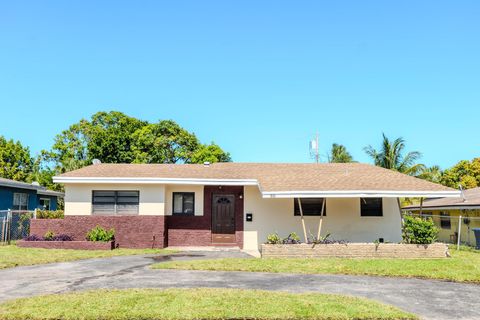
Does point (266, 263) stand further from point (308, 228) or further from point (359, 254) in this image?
point (308, 228)

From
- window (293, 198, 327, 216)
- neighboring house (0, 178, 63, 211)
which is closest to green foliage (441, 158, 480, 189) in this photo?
window (293, 198, 327, 216)

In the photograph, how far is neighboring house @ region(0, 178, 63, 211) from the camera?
74.9 ft

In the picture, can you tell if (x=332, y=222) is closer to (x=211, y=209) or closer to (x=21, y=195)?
(x=211, y=209)

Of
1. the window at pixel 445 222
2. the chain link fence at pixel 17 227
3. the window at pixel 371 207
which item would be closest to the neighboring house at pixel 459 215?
the window at pixel 445 222

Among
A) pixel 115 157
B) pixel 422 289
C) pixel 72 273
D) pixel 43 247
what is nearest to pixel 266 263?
pixel 422 289

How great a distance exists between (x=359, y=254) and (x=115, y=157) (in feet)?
113

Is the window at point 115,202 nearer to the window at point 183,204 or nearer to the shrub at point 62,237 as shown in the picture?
the shrub at point 62,237

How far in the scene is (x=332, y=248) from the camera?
14.9m

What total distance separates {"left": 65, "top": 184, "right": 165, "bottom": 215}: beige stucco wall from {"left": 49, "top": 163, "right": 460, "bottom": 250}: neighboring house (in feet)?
0.14

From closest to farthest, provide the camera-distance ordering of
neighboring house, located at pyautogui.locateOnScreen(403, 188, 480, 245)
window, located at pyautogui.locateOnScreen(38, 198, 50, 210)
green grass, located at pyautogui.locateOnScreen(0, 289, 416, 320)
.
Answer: green grass, located at pyautogui.locateOnScreen(0, 289, 416, 320) < neighboring house, located at pyautogui.locateOnScreen(403, 188, 480, 245) < window, located at pyautogui.locateOnScreen(38, 198, 50, 210)

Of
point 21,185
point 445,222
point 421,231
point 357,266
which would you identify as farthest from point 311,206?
point 21,185

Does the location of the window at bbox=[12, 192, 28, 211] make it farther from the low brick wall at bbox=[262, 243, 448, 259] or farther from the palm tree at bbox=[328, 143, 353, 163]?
the palm tree at bbox=[328, 143, 353, 163]

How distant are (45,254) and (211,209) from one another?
7072 millimetres

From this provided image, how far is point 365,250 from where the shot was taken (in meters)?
14.9
